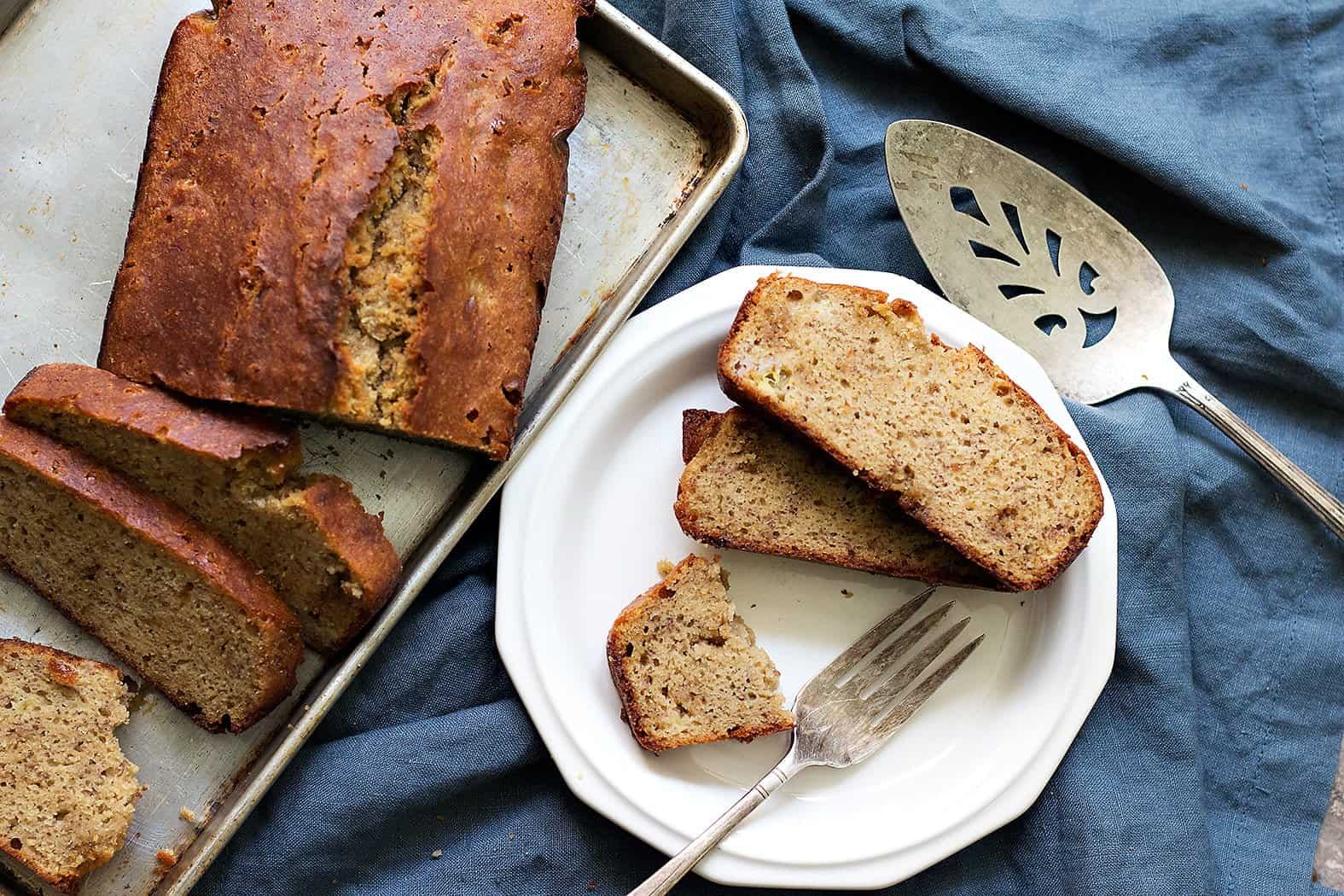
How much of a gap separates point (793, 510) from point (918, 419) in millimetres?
394

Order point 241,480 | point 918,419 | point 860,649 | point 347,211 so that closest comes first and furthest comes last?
point 347,211 → point 241,480 → point 918,419 → point 860,649

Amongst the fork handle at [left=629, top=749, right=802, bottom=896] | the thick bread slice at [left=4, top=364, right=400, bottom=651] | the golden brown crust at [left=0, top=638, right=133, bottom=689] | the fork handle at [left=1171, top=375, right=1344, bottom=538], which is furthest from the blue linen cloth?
the golden brown crust at [left=0, top=638, right=133, bottom=689]

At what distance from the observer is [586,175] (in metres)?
2.82

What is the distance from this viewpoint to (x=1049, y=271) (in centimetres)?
294

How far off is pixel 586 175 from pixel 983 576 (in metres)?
1.48

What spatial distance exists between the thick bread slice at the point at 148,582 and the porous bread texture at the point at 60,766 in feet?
0.41

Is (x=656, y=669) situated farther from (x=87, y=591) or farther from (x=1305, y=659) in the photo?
(x=1305, y=659)

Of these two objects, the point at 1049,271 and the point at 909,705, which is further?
the point at 1049,271

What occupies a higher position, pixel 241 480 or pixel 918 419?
pixel 241 480

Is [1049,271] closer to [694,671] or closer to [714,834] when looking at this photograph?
[694,671]

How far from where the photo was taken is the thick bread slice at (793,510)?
8.87 feet

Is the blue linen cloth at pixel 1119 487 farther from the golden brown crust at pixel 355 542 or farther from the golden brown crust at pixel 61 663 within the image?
the golden brown crust at pixel 61 663

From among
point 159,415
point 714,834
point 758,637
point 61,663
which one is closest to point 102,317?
point 159,415

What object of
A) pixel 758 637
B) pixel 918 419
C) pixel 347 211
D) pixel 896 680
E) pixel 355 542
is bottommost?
pixel 896 680
